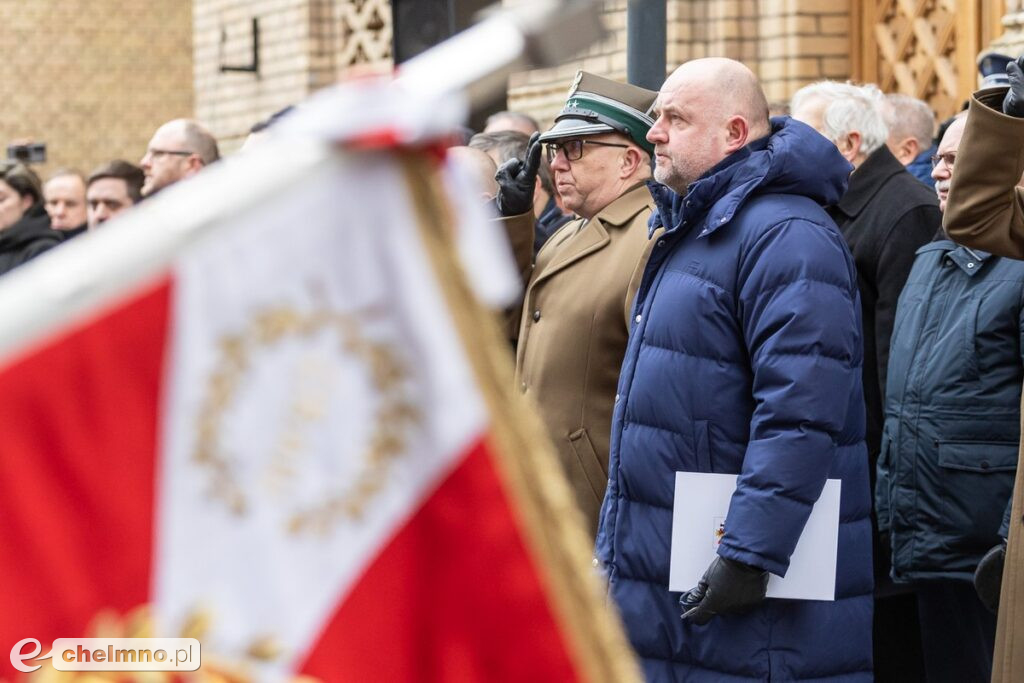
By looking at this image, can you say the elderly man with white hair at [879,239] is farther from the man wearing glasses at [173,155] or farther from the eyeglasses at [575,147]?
the man wearing glasses at [173,155]

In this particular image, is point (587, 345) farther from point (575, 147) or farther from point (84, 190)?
point (84, 190)

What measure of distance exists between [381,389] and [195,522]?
18cm

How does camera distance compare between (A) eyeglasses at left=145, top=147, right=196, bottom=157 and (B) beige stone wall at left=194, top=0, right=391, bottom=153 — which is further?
(B) beige stone wall at left=194, top=0, right=391, bottom=153

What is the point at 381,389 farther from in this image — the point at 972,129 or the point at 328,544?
the point at 972,129

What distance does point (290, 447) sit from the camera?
1284mm

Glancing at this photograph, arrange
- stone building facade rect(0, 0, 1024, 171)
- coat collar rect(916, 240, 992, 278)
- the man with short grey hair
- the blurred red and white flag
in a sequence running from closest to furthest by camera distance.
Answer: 1. the blurred red and white flag
2. coat collar rect(916, 240, 992, 278)
3. the man with short grey hair
4. stone building facade rect(0, 0, 1024, 171)

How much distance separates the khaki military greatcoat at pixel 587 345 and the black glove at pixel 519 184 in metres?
0.70

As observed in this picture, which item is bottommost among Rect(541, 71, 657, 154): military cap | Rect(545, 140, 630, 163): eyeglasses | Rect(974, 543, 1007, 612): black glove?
Rect(974, 543, 1007, 612): black glove

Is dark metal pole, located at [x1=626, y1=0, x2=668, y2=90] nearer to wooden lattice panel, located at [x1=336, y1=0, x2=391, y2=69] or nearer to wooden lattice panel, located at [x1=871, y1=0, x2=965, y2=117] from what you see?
wooden lattice panel, located at [x1=871, y1=0, x2=965, y2=117]

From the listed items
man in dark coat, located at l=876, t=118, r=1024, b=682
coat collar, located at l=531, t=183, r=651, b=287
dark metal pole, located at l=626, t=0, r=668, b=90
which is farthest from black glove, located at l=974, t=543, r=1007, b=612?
dark metal pole, located at l=626, t=0, r=668, b=90

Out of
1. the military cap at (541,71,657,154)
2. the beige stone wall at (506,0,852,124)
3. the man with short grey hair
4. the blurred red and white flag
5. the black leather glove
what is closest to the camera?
the blurred red and white flag

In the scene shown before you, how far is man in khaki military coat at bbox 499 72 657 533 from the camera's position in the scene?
170 inches

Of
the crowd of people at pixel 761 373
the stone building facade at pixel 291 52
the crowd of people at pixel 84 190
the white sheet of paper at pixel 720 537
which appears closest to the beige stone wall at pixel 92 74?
the stone building facade at pixel 291 52

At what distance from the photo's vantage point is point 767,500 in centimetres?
348
